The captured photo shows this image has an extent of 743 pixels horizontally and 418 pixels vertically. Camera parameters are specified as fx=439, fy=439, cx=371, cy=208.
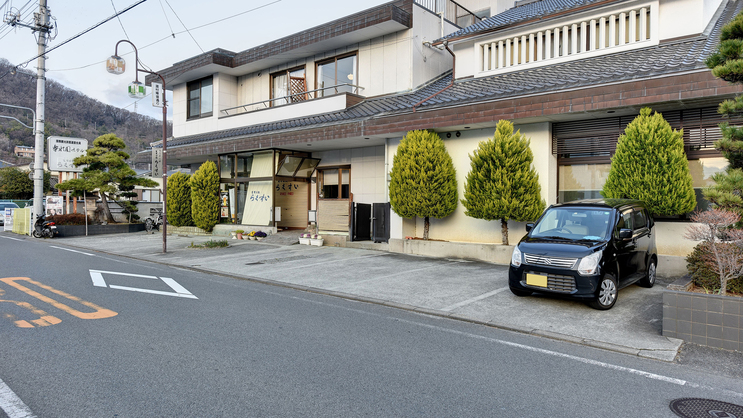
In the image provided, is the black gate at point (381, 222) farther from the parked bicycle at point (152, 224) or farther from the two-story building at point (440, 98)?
the parked bicycle at point (152, 224)

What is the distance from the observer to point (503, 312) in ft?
22.0

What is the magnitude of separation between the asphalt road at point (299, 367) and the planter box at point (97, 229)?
16287 millimetres

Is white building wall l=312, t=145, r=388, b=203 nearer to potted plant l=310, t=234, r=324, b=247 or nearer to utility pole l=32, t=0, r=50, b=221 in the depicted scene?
potted plant l=310, t=234, r=324, b=247

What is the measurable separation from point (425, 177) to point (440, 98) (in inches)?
99.0

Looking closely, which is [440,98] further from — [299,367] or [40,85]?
[40,85]

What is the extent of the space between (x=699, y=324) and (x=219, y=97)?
2077 cm

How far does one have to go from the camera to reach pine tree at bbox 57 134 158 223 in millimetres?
21812

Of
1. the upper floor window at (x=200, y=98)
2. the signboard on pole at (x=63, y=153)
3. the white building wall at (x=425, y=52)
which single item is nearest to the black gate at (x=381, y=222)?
the white building wall at (x=425, y=52)

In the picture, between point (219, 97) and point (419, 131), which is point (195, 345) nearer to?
point (419, 131)

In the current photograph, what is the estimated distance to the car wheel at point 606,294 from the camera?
6605 mm

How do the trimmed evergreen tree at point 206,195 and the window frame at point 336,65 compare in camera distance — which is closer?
the window frame at point 336,65

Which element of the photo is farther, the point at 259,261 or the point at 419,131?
the point at 419,131

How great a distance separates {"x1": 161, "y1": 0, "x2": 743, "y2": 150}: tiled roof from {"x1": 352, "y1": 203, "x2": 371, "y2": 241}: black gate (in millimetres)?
2953

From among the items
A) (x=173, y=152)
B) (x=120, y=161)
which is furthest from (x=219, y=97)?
(x=120, y=161)
